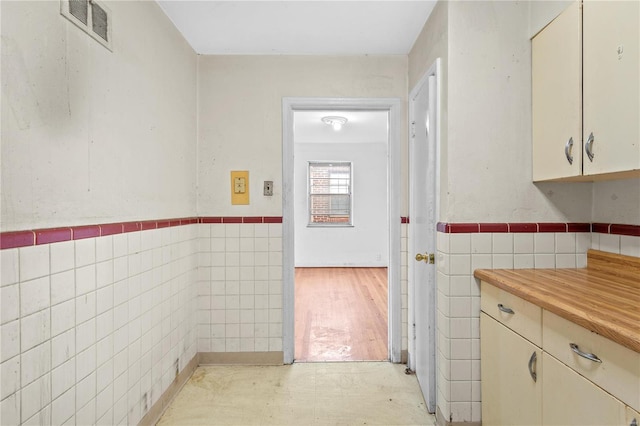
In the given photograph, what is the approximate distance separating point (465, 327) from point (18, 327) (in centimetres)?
180

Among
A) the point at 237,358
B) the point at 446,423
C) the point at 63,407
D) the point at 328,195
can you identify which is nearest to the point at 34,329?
the point at 63,407

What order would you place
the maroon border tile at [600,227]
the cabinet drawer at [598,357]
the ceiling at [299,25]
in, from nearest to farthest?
the cabinet drawer at [598,357], the maroon border tile at [600,227], the ceiling at [299,25]

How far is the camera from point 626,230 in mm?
1497

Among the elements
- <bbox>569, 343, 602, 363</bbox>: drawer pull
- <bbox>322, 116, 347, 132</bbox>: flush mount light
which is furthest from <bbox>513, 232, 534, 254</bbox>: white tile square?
<bbox>322, 116, 347, 132</bbox>: flush mount light

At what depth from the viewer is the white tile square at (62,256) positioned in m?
1.10

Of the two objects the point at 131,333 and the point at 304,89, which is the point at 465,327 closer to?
the point at 131,333

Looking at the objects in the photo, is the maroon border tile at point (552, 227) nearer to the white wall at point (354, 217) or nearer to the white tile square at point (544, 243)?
the white tile square at point (544, 243)

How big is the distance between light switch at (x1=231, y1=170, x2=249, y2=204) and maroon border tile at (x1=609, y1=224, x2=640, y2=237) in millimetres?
2134

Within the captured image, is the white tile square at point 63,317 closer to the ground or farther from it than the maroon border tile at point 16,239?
closer to the ground

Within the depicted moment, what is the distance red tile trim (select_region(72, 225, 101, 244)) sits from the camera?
1.20 meters

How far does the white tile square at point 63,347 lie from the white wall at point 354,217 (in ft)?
16.5

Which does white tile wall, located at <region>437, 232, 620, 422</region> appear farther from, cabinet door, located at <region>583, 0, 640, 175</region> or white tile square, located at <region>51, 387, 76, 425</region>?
white tile square, located at <region>51, 387, 76, 425</region>

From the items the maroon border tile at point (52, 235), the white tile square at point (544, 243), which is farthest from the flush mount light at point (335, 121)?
the maroon border tile at point (52, 235)

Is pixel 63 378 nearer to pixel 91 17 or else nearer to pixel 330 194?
pixel 91 17
